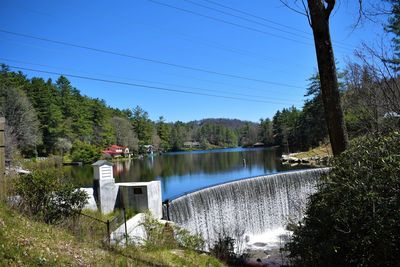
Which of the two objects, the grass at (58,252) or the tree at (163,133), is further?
the tree at (163,133)

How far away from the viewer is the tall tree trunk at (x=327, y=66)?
4.95m

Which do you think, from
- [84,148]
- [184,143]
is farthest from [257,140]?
[84,148]

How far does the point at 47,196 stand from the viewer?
6195mm

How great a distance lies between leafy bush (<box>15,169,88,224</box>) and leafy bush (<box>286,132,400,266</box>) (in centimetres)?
420

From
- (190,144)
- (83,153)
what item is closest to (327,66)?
(83,153)

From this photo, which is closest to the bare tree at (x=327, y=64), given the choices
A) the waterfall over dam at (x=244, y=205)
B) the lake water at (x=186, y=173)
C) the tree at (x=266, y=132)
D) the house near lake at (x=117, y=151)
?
the waterfall over dam at (x=244, y=205)

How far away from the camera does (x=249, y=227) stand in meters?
13.6

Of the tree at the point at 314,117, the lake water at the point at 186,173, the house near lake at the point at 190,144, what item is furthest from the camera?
the house near lake at the point at 190,144

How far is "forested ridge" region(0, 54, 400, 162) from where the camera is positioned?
A: 1164 cm

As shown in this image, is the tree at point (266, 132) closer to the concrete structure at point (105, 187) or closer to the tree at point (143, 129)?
the tree at point (143, 129)

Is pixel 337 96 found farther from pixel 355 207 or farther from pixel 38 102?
pixel 38 102

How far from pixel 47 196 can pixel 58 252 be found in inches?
94.4

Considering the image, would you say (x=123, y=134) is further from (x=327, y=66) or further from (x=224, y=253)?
(x=327, y=66)

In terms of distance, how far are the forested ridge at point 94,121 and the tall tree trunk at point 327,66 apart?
249 centimetres
